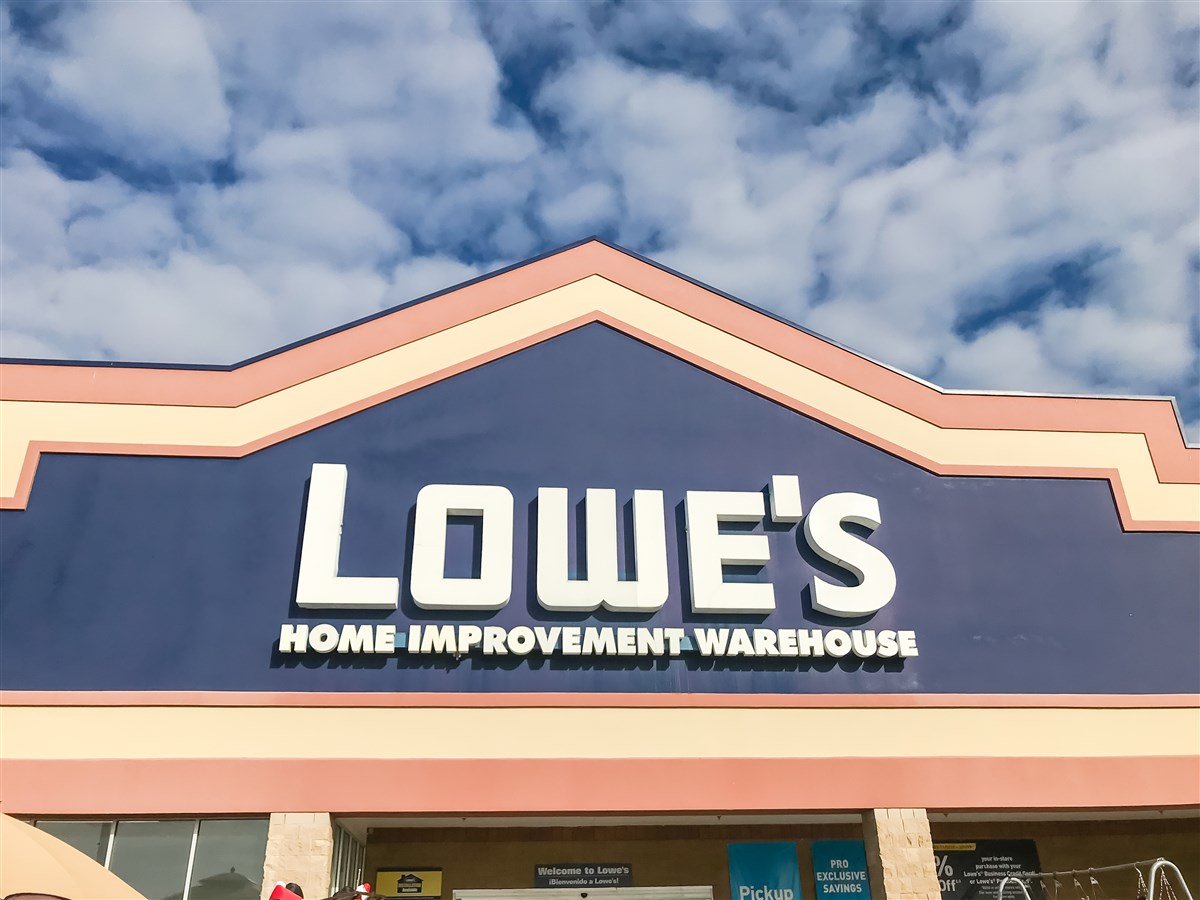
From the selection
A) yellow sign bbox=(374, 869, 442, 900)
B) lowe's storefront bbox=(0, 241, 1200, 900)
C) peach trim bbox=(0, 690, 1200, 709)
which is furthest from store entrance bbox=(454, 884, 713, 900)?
peach trim bbox=(0, 690, 1200, 709)

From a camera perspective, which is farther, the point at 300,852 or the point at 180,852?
the point at 180,852

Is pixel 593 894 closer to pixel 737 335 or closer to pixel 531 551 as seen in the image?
pixel 531 551

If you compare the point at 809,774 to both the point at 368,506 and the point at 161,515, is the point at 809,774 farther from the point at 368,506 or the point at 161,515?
the point at 161,515

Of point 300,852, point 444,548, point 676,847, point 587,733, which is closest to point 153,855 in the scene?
point 300,852

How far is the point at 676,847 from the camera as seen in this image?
15.2 meters

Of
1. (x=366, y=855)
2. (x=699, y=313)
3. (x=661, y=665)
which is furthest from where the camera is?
(x=699, y=313)

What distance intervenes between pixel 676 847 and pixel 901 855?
Answer: 156 inches

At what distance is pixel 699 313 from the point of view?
1595 cm

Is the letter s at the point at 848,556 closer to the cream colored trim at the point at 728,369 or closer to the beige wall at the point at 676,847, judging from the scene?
the cream colored trim at the point at 728,369

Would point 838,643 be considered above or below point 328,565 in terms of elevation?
below

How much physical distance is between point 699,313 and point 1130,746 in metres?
9.29

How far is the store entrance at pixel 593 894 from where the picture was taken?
14523 mm

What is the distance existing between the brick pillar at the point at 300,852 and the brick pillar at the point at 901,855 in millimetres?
7275

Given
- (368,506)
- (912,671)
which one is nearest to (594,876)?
(912,671)
